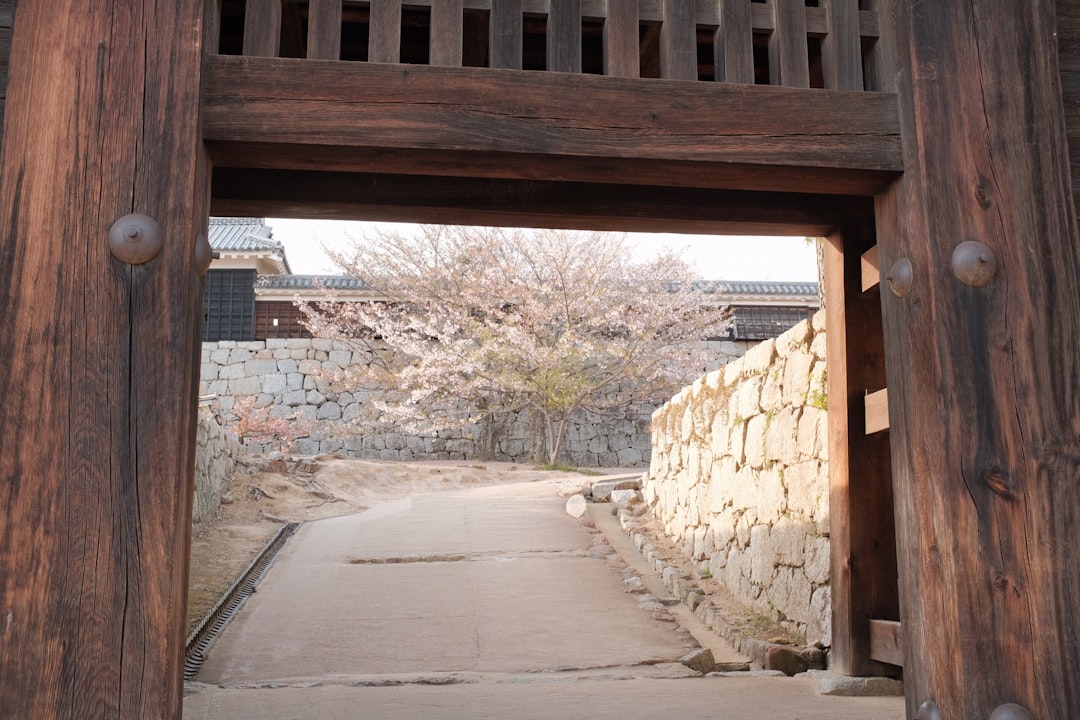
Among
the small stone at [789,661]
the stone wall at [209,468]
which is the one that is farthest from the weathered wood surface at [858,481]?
the stone wall at [209,468]

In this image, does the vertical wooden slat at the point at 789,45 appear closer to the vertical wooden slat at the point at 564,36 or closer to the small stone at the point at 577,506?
the vertical wooden slat at the point at 564,36

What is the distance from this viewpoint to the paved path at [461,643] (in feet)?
11.2

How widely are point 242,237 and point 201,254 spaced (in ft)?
55.6

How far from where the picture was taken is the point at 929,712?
1850mm

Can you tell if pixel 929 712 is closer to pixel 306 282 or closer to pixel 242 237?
pixel 306 282

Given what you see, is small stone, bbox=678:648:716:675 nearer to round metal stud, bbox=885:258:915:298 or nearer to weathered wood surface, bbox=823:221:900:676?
weathered wood surface, bbox=823:221:900:676

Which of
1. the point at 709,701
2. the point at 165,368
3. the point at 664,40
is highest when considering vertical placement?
the point at 664,40

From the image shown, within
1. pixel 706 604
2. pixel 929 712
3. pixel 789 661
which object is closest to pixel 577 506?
pixel 706 604

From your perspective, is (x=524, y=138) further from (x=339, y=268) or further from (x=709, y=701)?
(x=339, y=268)

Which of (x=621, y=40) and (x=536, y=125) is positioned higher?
(x=621, y=40)

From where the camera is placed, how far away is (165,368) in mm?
1761

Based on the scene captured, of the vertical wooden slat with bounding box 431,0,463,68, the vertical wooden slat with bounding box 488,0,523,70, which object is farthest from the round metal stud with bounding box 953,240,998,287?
the vertical wooden slat with bounding box 431,0,463,68

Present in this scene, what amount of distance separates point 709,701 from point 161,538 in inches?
96.8

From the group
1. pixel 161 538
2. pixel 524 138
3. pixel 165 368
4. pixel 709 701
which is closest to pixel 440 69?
pixel 524 138
